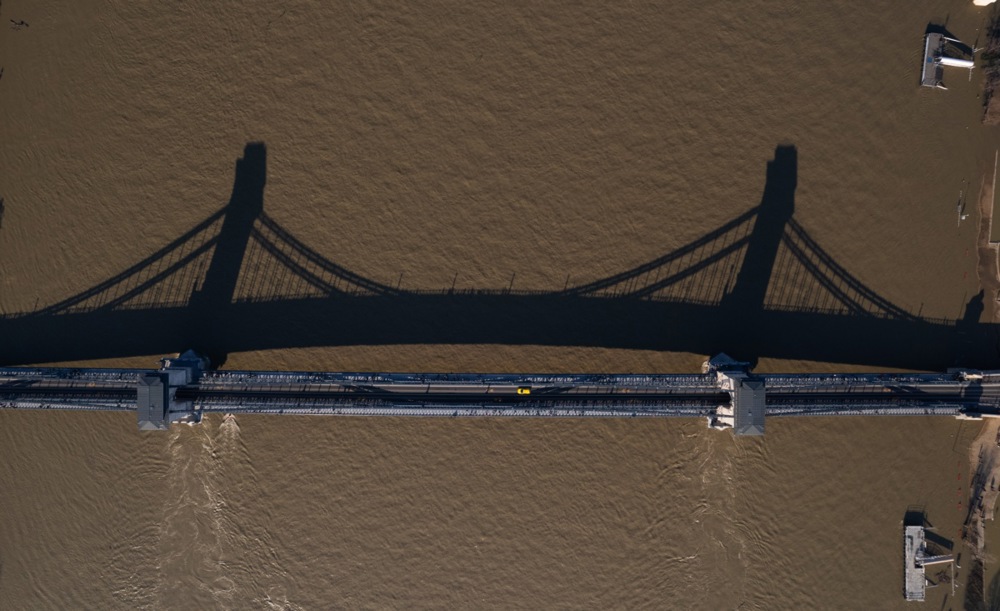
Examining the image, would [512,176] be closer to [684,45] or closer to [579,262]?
[579,262]

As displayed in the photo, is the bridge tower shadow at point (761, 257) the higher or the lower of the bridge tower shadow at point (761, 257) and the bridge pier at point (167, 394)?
the higher

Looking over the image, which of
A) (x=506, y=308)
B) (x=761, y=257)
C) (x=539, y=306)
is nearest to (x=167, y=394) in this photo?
(x=506, y=308)

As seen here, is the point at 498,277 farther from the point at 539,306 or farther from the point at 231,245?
the point at 231,245

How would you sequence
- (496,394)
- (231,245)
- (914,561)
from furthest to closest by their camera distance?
(231,245) < (914,561) < (496,394)

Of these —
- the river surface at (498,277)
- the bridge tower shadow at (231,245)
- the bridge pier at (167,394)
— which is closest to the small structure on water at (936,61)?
the river surface at (498,277)

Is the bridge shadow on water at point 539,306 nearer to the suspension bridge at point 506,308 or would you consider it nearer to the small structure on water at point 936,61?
the suspension bridge at point 506,308
